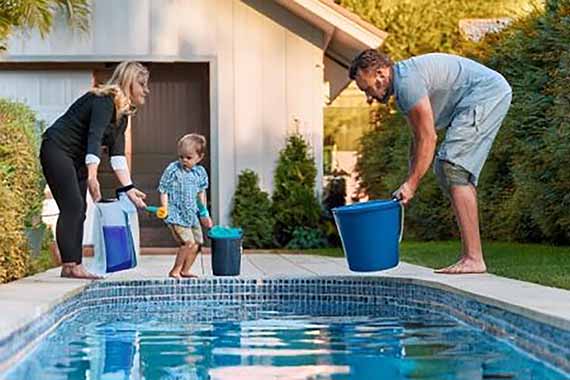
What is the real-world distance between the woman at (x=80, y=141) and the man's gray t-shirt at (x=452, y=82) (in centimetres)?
191

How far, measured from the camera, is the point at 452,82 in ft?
24.4

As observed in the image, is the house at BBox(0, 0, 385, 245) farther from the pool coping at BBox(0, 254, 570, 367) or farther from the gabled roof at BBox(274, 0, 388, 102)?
the pool coping at BBox(0, 254, 570, 367)

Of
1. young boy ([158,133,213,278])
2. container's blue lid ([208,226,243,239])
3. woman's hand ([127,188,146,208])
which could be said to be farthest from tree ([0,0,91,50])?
container's blue lid ([208,226,243,239])

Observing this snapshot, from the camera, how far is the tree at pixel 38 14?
10367 millimetres

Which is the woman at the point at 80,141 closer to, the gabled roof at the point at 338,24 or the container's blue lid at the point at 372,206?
the container's blue lid at the point at 372,206

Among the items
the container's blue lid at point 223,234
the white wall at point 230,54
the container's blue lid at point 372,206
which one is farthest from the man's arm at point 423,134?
the white wall at point 230,54

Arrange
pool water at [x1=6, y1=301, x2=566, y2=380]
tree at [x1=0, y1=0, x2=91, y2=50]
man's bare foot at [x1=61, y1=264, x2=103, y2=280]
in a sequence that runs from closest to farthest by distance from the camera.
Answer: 1. pool water at [x1=6, y1=301, x2=566, y2=380]
2. man's bare foot at [x1=61, y1=264, x2=103, y2=280]
3. tree at [x1=0, y1=0, x2=91, y2=50]

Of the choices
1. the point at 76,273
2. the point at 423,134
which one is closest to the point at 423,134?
the point at 423,134

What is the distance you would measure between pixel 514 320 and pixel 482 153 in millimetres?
2306

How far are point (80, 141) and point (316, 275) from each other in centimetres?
212

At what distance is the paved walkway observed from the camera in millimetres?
5027

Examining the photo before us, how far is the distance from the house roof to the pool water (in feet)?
19.9

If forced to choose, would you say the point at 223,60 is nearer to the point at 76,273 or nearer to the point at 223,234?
the point at 223,234

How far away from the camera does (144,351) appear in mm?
5277
